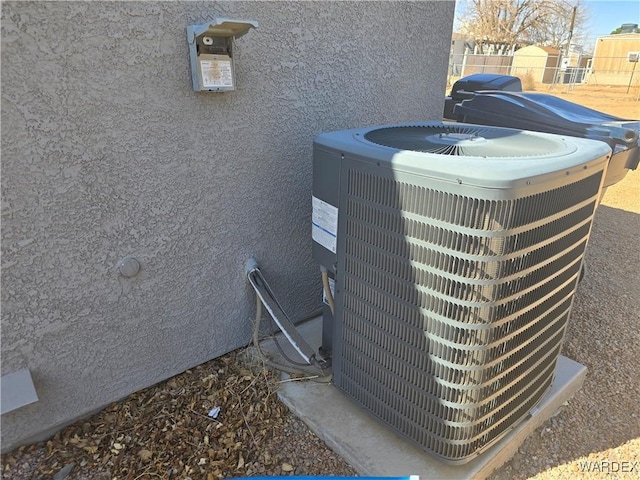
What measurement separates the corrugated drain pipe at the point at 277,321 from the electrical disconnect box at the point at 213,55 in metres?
0.82

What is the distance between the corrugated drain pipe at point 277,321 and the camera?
1961 millimetres

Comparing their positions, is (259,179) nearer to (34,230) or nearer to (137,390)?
(34,230)

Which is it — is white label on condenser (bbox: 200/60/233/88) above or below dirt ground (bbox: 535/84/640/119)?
above

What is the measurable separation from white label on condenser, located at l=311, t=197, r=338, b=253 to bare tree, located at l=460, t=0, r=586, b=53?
3470 cm

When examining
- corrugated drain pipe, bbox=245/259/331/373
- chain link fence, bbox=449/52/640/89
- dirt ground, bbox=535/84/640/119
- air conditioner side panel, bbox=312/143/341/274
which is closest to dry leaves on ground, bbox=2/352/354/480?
corrugated drain pipe, bbox=245/259/331/373

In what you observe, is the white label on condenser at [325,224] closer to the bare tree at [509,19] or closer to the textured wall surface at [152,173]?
the textured wall surface at [152,173]

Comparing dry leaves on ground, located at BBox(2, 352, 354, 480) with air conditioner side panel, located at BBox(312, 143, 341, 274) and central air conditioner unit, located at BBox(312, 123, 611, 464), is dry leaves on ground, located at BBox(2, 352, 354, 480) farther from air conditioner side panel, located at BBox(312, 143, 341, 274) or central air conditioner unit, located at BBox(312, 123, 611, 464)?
air conditioner side panel, located at BBox(312, 143, 341, 274)

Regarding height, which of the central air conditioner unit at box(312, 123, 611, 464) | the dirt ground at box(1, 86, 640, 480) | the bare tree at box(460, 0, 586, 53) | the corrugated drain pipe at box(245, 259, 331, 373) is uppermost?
the bare tree at box(460, 0, 586, 53)

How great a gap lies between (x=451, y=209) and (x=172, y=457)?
54.9 inches

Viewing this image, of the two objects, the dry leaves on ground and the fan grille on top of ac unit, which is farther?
the dry leaves on ground

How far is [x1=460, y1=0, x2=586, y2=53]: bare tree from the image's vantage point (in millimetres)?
30531

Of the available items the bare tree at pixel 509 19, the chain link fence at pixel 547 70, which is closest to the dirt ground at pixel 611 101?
the chain link fence at pixel 547 70

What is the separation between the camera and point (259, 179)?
6.55ft

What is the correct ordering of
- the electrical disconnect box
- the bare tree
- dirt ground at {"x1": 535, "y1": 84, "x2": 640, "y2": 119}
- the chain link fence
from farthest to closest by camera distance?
the bare tree
the chain link fence
dirt ground at {"x1": 535, "y1": 84, "x2": 640, "y2": 119}
the electrical disconnect box
